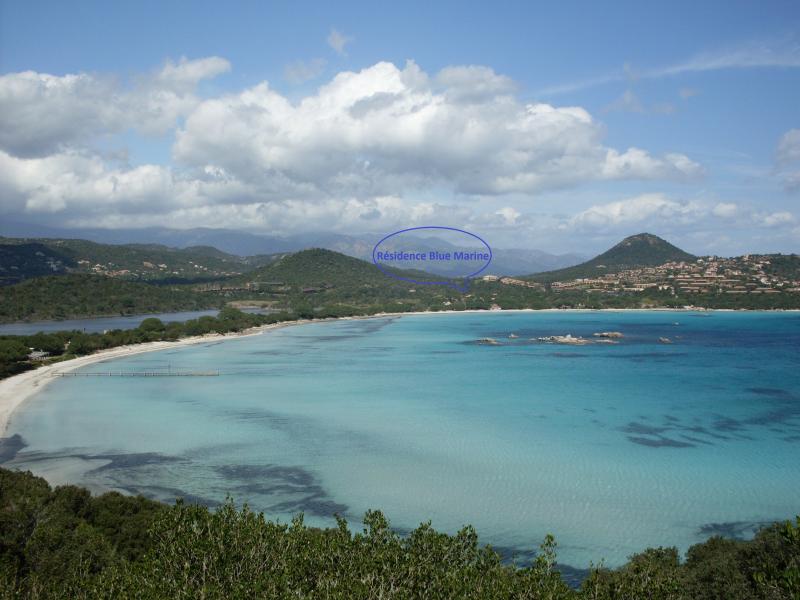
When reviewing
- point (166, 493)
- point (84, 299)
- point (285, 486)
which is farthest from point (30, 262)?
point (285, 486)

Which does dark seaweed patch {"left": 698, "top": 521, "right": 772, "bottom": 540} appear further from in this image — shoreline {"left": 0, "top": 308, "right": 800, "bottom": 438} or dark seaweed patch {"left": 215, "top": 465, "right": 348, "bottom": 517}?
shoreline {"left": 0, "top": 308, "right": 800, "bottom": 438}

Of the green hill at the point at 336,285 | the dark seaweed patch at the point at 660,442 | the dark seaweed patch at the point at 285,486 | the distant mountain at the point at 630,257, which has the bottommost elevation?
the dark seaweed patch at the point at 285,486

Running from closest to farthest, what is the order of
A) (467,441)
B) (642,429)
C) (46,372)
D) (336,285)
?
(467,441)
(642,429)
(46,372)
(336,285)

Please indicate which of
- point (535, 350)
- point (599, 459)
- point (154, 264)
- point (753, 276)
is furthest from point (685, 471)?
point (154, 264)

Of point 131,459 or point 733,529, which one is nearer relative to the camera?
point 733,529

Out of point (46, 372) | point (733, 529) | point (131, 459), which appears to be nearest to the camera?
point (733, 529)

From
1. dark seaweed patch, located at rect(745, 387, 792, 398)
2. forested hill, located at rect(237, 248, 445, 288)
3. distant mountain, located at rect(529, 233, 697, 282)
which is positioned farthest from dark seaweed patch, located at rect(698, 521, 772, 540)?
distant mountain, located at rect(529, 233, 697, 282)

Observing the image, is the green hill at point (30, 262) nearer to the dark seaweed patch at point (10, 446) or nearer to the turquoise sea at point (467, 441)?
the turquoise sea at point (467, 441)

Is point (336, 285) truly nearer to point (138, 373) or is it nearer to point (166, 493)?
point (138, 373)

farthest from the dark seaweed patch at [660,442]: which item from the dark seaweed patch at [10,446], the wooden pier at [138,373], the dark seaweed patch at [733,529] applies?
the wooden pier at [138,373]
